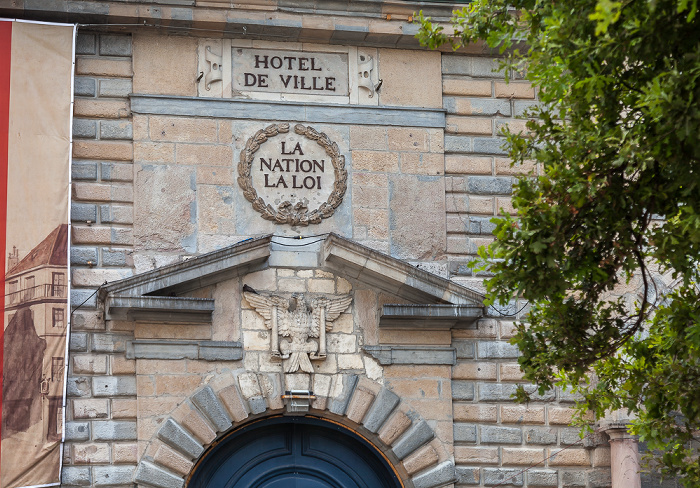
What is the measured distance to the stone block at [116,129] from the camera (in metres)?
11.1

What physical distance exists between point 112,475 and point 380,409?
7.99 ft

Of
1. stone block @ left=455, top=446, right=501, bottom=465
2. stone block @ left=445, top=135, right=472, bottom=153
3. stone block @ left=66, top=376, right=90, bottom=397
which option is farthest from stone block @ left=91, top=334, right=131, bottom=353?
stone block @ left=445, top=135, right=472, bottom=153

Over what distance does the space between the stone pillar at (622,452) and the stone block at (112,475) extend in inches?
171

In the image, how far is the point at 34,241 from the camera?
10586 mm

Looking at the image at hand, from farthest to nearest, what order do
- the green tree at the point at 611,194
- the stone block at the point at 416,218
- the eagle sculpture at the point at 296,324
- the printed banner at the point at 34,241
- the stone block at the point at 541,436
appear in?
the stone block at the point at 416,218
the stone block at the point at 541,436
the eagle sculpture at the point at 296,324
the printed banner at the point at 34,241
the green tree at the point at 611,194

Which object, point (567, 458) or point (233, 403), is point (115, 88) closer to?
point (233, 403)

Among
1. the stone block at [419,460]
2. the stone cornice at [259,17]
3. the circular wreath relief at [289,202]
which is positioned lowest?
the stone block at [419,460]

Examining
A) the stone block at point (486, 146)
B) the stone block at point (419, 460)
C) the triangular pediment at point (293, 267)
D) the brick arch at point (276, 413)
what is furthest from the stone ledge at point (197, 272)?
the stone block at point (486, 146)

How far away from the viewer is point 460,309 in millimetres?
11031

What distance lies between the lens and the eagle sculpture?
10.9m

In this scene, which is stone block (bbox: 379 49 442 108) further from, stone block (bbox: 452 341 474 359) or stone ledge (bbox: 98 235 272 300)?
stone block (bbox: 452 341 474 359)

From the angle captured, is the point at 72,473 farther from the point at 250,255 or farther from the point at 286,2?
the point at 286,2

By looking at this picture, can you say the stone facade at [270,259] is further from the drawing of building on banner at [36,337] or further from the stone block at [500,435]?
the drawing of building on banner at [36,337]

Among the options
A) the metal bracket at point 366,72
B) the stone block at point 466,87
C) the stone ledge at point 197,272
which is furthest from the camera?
the stone block at point 466,87
